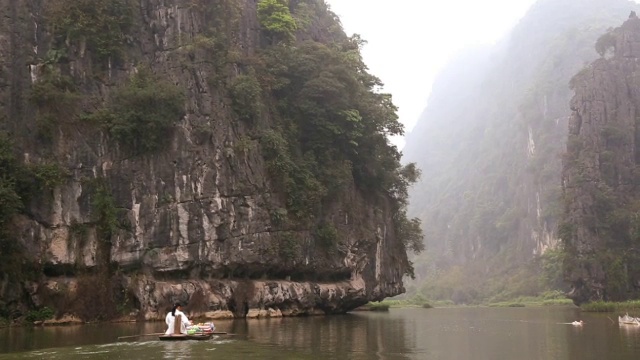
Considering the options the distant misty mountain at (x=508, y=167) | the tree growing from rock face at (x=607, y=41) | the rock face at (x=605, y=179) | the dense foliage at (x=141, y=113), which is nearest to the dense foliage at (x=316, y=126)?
the dense foliage at (x=141, y=113)

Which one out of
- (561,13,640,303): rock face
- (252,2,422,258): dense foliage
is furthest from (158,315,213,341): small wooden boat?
(561,13,640,303): rock face

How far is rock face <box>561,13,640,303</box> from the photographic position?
46938mm

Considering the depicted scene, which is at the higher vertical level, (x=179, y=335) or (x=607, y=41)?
(x=607, y=41)

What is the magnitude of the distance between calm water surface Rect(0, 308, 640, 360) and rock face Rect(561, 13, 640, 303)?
2299 cm

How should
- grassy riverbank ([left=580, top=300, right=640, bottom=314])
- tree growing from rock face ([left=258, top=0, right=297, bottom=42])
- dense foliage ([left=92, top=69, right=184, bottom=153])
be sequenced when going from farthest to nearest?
grassy riverbank ([left=580, top=300, right=640, bottom=314]), tree growing from rock face ([left=258, top=0, right=297, bottom=42]), dense foliage ([left=92, top=69, right=184, bottom=153])

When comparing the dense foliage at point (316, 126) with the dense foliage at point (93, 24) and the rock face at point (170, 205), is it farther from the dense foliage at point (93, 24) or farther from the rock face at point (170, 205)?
the dense foliage at point (93, 24)

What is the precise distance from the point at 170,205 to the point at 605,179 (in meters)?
36.3

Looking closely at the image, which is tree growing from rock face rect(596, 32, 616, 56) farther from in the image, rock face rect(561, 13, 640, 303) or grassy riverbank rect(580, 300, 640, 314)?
grassy riverbank rect(580, 300, 640, 314)

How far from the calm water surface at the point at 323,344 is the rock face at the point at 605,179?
2299 centimetres

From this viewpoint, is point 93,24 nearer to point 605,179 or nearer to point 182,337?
point 182,337

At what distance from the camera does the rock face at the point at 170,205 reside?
2778 centimetres

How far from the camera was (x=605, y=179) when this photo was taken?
169 ft

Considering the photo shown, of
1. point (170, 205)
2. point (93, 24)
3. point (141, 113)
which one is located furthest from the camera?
point (93, 24)

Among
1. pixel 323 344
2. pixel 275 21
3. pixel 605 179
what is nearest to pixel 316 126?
pixel 275 21
